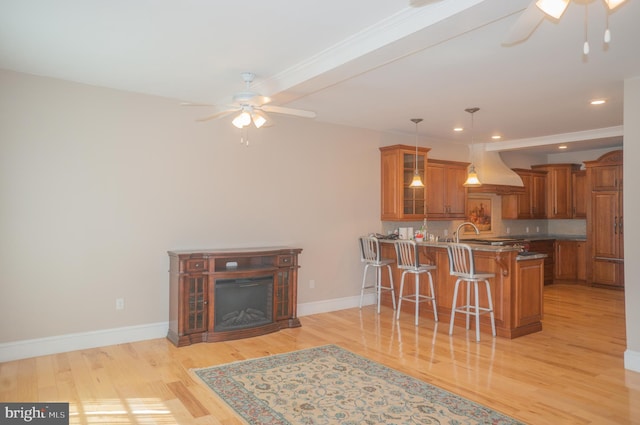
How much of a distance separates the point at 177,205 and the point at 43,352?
194cm

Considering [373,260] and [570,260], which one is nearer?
[373,260]

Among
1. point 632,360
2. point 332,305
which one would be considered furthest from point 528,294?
point 332,305

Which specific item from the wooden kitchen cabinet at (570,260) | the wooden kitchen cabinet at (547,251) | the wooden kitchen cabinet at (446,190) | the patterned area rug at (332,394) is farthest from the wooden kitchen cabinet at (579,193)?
the patterned area rug at (332,394)

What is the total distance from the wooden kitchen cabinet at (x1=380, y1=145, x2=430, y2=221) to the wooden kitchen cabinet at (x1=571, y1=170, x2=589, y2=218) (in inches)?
158

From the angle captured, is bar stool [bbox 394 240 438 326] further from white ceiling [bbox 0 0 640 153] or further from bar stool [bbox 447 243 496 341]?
white ceiling [bbox 0 0 640 153]

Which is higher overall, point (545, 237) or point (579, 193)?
point (579, 193)

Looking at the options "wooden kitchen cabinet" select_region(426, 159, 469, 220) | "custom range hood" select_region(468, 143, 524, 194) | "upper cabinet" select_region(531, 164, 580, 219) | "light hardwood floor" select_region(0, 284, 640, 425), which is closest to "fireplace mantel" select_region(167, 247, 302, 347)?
"light hardwood floor" select_region(0, 284, 640, 425)

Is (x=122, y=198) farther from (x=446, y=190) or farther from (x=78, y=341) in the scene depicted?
(x=446, y=190)

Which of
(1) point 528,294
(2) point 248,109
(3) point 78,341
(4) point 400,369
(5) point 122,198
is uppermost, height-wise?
(2) point 248,109

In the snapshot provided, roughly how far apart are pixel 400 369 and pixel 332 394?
82 centimetres

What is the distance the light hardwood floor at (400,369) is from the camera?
3.03 meters

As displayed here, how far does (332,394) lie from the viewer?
329cm

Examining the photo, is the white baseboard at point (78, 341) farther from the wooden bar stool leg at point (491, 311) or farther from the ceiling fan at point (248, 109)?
the wooden bar stool leg at point (491, 311)

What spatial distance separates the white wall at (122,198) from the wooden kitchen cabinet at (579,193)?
586 centimetres
